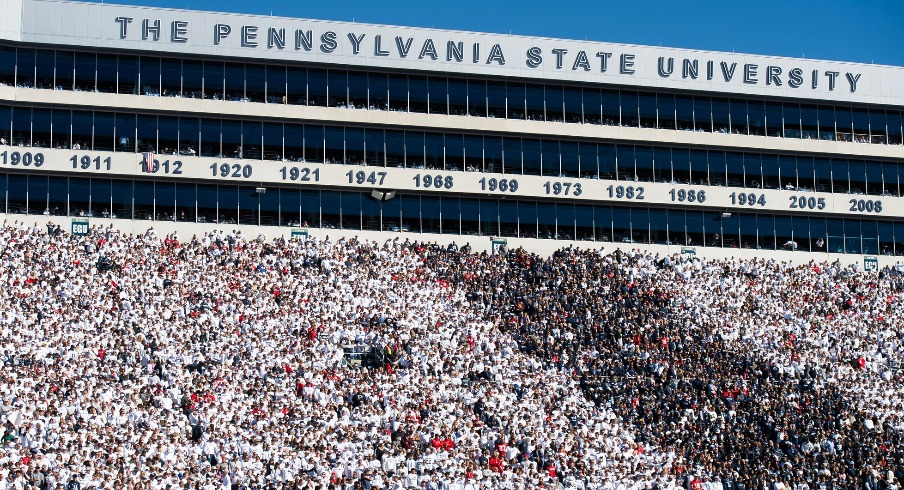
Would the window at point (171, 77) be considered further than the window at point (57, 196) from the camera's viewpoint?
Yes

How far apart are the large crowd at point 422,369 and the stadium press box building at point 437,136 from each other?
298cm

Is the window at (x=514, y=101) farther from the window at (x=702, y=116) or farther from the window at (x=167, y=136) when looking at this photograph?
the window at (x=167, y=136)

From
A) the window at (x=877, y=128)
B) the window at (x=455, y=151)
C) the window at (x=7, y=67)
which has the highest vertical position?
the window at (x=7, y=67)

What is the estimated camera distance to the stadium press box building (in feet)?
215

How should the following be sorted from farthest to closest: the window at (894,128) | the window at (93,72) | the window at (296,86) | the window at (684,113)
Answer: the window at (894,128), the window at (684,113), the window at (296,86), the window at (93,72)

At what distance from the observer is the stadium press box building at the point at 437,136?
215ft

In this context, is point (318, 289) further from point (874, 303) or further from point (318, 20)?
point (874, 303)

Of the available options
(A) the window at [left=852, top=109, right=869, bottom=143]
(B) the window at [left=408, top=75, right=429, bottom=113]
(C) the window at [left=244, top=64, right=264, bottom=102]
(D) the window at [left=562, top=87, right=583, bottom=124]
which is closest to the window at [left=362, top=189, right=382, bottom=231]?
(B) the window at [left=408, top=75, right=429, bottom=113]

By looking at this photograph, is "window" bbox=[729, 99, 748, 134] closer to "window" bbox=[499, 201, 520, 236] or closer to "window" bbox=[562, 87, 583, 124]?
"window" bbox=[562, 87, 583, 124]

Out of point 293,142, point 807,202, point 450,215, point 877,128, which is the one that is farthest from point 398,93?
point 877,128

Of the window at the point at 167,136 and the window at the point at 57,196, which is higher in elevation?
the window at the point at 167,136

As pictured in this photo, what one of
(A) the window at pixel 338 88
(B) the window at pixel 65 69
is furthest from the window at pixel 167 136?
(A) the window at pixel 338 88

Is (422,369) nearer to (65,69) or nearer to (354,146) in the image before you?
(354,146)

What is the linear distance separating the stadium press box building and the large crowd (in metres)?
2.98
